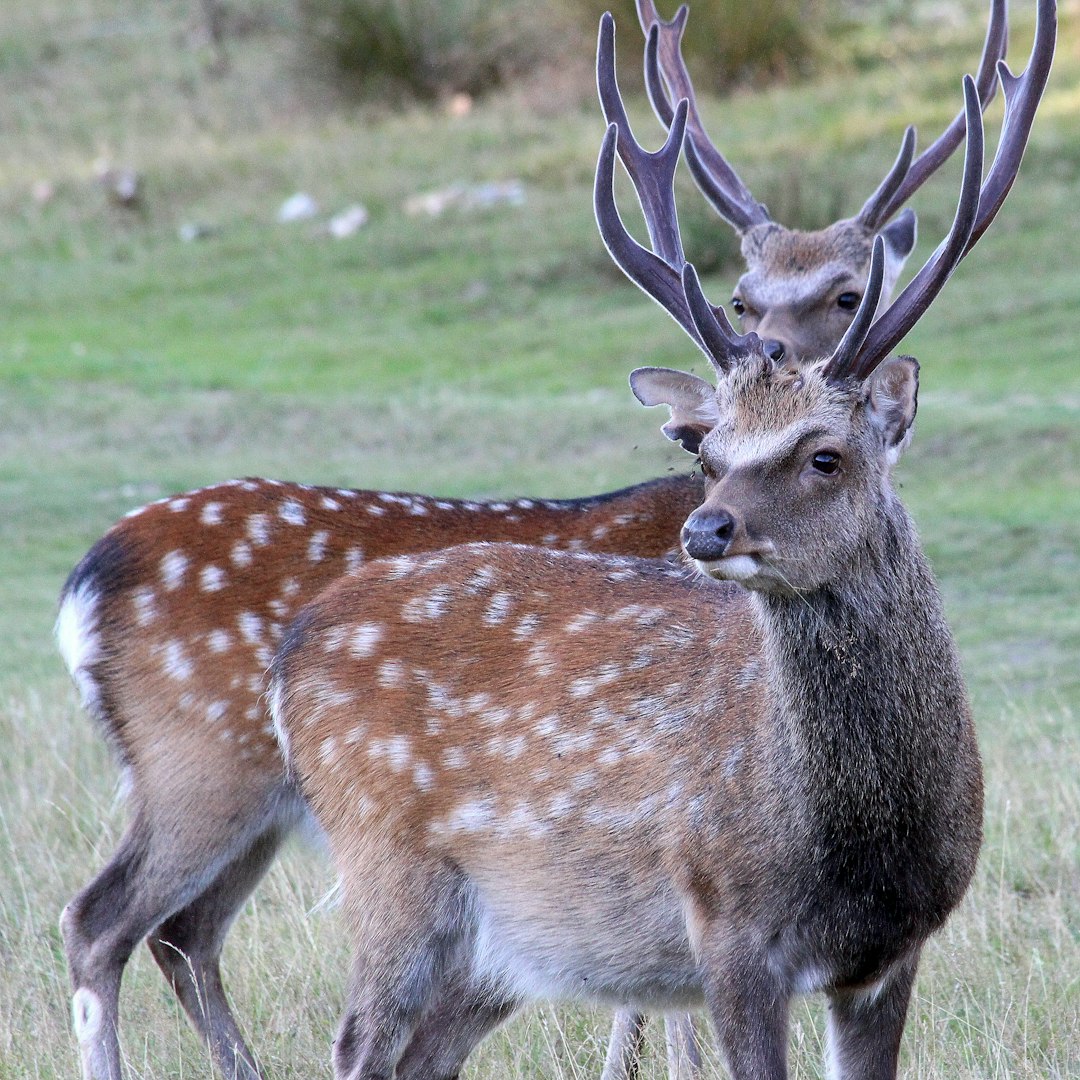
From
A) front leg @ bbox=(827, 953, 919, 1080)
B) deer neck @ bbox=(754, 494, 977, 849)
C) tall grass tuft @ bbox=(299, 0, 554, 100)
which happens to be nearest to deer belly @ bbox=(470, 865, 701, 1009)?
front leg @ bbox=(827, 953, 919, 1080)

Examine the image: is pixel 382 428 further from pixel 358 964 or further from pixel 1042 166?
pixel 358 964

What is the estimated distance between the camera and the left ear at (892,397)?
3396mm

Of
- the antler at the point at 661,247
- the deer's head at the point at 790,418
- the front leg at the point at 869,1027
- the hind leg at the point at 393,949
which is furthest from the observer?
the hind leg at the point at 393,949

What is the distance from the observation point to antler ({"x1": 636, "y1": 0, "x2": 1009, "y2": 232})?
20.0ft

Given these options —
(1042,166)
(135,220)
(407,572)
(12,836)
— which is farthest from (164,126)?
(407,572)

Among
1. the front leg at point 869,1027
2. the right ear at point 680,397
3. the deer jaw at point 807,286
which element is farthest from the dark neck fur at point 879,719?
the deer jaw at point 807,286

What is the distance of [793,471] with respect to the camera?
3227mm

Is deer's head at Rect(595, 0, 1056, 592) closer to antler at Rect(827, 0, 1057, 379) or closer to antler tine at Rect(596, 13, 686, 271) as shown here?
antler at Rect(827, 0, 1057, 379)

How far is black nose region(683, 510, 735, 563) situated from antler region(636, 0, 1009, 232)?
319cm

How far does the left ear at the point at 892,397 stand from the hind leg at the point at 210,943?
175cm

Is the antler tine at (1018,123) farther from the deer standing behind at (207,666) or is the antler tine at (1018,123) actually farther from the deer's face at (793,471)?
the deer standing behind at (207,666)

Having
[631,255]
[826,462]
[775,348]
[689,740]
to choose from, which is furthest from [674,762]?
[775,348]

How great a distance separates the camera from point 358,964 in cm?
371

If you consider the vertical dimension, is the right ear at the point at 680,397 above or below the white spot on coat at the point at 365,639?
above
